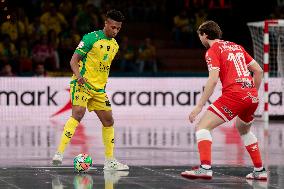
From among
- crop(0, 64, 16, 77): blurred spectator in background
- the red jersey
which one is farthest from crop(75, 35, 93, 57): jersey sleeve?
crop(0, 64, 16, 77): blurred spectator in background

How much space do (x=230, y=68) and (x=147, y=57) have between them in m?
19.0

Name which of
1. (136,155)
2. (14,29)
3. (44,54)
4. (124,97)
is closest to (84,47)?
(136,155)

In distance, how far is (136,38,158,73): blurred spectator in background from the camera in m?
31.8

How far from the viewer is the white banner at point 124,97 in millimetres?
26578

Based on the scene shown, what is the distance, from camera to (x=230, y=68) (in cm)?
1297

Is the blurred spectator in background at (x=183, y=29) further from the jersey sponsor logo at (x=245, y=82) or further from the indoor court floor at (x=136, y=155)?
the jersey sponsor logo at (x=245, y=82)

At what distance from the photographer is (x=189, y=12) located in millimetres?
35656

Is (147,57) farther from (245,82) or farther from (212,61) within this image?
(212,61)

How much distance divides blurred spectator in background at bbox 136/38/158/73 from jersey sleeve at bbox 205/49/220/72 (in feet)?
61.5

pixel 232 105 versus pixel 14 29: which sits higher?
pixel 14 29

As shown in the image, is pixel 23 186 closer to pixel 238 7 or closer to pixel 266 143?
pixel 266 143

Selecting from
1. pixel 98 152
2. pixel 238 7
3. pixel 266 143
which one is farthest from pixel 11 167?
pixel 238 7

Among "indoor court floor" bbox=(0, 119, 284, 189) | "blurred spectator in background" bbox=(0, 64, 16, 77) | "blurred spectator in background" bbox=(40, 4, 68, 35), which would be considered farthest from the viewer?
"blurred spectator in background" bbox=(40, 4, 68, 35)

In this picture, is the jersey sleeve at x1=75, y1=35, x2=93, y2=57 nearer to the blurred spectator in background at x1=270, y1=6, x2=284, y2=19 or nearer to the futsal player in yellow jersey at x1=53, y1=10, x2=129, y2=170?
the futsal player in yellow jersey at x1=53, y1=10, x2=129, y2=170
